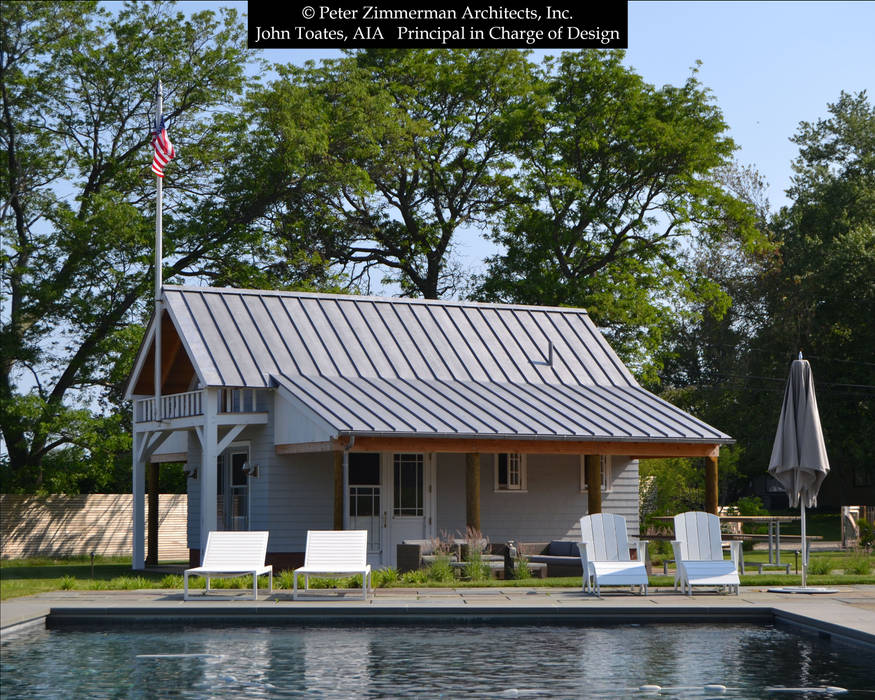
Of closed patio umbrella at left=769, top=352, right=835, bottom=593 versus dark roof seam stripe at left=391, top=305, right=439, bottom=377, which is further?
dark roof seam stripe at left=391, top=305, right=439, bottom=377

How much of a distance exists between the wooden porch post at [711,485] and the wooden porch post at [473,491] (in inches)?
187

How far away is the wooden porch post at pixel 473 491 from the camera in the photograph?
20219 mm

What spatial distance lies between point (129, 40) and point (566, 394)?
17282 millimetres

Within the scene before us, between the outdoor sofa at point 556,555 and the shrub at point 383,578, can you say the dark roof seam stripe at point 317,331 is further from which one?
the shrub at point 383,578

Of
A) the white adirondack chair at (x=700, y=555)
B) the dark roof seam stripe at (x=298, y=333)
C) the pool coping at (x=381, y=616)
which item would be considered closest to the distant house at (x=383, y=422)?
the dark roof seam stripe at (x=298, y=333)

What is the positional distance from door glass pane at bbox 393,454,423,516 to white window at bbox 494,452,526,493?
167 centimetres

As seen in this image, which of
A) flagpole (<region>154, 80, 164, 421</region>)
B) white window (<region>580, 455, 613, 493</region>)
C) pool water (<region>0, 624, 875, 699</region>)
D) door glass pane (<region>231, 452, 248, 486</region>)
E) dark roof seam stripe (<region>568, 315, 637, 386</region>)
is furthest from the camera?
dark roof seam stripe (<region>568, 315, 637, 386</region>)

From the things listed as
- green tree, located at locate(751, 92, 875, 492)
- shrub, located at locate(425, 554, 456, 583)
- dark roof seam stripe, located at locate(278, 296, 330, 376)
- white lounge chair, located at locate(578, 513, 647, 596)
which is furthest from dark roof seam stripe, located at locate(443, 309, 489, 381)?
green tree, located at locate(751, 92, 875, 492)

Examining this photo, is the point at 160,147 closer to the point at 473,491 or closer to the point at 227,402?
the point at 227,402

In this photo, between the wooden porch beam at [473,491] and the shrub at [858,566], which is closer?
the shrub at [858,566]

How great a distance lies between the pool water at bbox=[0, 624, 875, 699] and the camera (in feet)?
31.7

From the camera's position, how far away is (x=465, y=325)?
26.2 meters

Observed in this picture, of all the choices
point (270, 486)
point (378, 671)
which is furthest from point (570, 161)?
point (378, 671)

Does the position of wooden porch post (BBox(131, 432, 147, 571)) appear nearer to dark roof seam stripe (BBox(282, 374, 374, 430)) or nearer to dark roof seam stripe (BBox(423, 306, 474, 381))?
dark roof seam stripe (BBox(282, 374, 374, 430))
